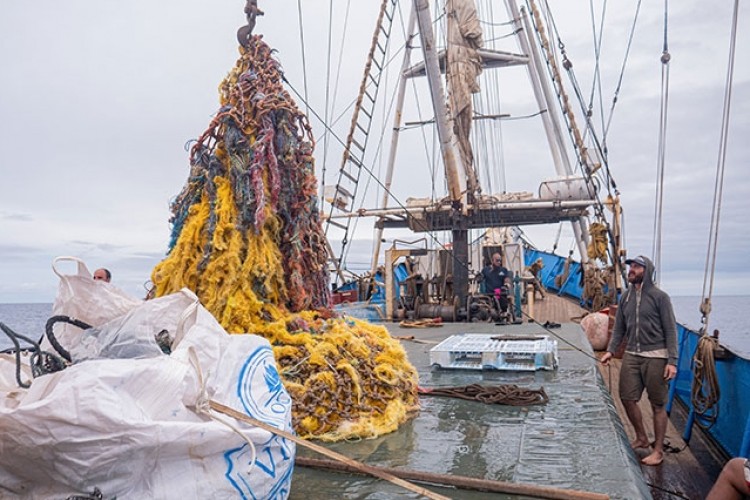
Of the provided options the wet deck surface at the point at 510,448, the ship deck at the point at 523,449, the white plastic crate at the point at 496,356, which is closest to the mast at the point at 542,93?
the white plastic crate at the point at 496,356

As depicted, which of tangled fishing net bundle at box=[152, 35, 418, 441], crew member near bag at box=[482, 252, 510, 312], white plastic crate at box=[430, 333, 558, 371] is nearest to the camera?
tangled fishing net bundle at box=[152, 35, 418, 441]

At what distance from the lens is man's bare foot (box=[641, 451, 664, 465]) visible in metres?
4.33

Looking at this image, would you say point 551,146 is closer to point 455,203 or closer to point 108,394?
point 455,203

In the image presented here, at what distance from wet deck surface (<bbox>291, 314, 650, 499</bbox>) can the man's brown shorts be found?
0.30 metres

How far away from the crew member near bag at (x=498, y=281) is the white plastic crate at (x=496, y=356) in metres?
4.11

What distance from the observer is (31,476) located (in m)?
1.54

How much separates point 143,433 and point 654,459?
14.1ft

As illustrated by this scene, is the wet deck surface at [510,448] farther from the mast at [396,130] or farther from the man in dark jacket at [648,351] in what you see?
the mast at [396,130]

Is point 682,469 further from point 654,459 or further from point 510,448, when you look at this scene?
point 510,448

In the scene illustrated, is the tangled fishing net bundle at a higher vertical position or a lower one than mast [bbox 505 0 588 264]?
lower

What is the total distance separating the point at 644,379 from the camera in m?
4.51

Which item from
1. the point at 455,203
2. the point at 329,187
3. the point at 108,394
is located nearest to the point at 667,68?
the point at 455,203

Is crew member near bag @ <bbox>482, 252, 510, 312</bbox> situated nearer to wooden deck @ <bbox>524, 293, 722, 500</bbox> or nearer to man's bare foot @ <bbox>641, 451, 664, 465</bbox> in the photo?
wooden deck @ <bbox>524, 293, 722, 500</bbox>

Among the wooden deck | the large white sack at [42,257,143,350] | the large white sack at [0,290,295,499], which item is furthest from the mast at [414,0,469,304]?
the large white sack at [0,290,295,499]
